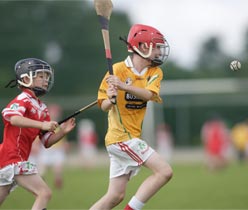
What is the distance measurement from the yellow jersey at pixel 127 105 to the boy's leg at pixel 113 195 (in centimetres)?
45

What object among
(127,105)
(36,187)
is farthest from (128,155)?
(36,187)

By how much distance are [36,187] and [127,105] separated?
143 centimetres

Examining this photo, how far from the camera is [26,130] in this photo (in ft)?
29.1

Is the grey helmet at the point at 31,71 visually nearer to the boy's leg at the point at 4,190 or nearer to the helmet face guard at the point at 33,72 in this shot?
the helmet face guard at the point at 33,72

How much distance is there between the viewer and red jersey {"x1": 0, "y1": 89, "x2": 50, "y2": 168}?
8.73m

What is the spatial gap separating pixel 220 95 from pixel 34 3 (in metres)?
18.0

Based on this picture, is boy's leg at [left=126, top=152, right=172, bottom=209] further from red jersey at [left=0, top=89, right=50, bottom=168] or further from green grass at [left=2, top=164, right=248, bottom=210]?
green grass at [left=2, top=164, right=248, bottom=210]

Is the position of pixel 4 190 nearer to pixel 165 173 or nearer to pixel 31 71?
pixel 31 71

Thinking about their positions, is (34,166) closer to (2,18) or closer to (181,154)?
(181,154)

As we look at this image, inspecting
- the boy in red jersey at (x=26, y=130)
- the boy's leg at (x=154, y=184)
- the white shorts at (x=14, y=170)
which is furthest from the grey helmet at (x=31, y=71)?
the boy's leg at (x=154, y=184)

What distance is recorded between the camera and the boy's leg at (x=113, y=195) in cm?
894

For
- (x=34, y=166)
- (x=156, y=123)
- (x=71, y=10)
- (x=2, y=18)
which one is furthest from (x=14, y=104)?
(x=71, y=10)

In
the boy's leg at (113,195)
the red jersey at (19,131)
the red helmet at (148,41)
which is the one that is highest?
the red helmet at (148,41)

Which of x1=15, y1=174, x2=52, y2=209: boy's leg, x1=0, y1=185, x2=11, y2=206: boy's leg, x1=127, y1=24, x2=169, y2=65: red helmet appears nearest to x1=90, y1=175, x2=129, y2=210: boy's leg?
x1=15, y1=174, x2=52, y2=209: boy's leg
